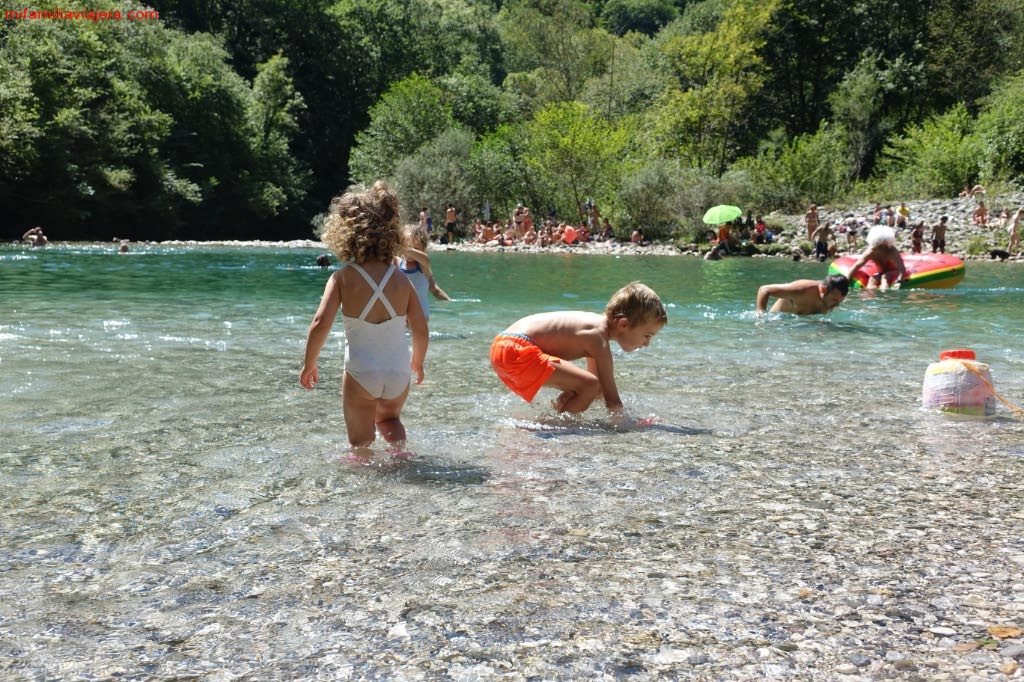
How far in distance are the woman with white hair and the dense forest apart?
23141 millimetres

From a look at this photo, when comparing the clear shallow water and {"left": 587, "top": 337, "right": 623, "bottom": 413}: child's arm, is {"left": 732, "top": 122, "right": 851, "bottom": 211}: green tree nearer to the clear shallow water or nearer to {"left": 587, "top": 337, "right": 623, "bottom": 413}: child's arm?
the clear shallow water

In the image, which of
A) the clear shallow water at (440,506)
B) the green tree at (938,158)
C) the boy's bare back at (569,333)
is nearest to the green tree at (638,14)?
the green tree at (938,158)

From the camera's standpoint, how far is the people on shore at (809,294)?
1320cm

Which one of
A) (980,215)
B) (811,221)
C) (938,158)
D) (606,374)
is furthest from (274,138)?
(606,374)

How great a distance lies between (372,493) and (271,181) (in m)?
55.4

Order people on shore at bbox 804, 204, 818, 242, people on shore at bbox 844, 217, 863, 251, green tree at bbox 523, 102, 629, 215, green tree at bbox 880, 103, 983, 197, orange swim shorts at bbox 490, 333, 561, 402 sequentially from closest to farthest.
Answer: orange swim shorts at bbox 490, 333, 561, 402 → people on shore at bbox 844, 217, 863, 251 → people on shore at bbox 804, 204, 818, 242 → green tree at bbox 880, 103, 983, 197 → green tree at bbox 523, 102, 629, 215

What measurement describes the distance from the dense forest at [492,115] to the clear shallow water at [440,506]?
3484 centimetres

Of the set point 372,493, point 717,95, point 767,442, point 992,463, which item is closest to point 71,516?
point 372,493

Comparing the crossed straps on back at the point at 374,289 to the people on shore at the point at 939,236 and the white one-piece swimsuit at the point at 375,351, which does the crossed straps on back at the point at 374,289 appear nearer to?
the white one-piece swimsuit at the point at 375,351

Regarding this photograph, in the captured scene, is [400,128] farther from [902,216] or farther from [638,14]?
[638,14]

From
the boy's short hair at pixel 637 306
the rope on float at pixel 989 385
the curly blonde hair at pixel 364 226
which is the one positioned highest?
the curly blonde hair at pixel 364 226

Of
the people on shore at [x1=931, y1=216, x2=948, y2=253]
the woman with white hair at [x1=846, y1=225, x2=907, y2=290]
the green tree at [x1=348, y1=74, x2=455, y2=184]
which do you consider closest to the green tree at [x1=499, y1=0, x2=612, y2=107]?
the green tree at [x1=348, y1=74, x2=455, y2=184]

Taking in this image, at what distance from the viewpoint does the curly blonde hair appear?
194 inches

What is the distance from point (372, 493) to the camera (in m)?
4.74
